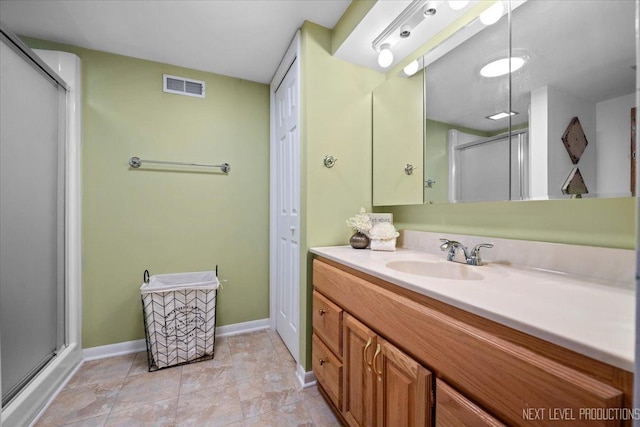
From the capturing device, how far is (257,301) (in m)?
2.28

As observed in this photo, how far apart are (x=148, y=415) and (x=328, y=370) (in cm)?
95

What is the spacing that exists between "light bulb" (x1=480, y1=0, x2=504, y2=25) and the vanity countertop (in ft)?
3.40

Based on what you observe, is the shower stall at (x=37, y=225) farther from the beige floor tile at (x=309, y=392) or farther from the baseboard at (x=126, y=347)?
the beige floor tile at (x=309, y=392)

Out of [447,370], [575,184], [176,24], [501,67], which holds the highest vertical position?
[176,24]

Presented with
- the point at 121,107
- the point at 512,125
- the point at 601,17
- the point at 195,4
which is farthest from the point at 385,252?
the point at 121,107

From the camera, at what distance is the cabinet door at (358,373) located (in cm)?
95

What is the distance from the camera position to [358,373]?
103cm

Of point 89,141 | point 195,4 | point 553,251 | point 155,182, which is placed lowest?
point 553,251

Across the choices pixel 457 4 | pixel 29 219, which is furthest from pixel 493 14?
pixel 29 219

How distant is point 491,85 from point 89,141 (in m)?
2.47

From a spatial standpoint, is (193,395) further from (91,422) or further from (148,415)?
(91,422)

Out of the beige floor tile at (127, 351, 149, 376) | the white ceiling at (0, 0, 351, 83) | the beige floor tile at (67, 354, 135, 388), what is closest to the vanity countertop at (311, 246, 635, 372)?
the white ceiling at (0, 0, 351, 83)

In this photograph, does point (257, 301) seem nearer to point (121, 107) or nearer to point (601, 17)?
point (121, 107)

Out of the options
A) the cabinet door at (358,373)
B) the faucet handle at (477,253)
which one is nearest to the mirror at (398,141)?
the faucet handle at (477,253)
